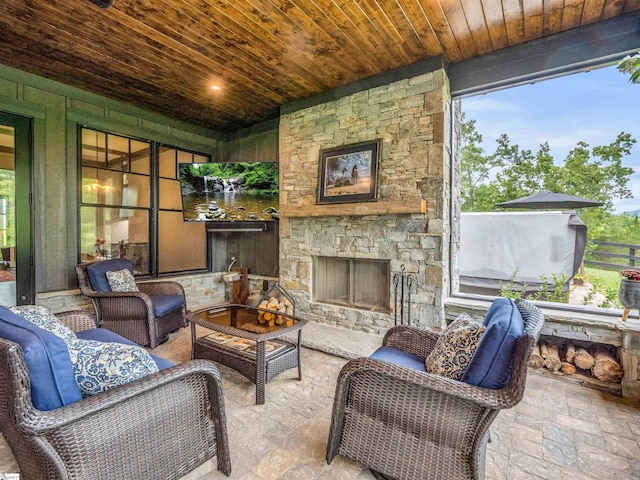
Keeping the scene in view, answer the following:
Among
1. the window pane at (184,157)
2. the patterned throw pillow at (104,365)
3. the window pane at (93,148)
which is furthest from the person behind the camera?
the window pane at (184,157)

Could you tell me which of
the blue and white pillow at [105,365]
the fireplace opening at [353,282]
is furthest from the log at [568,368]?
the blue and white pillow at [105,365]

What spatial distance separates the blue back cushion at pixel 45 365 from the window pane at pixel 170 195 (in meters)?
3.66

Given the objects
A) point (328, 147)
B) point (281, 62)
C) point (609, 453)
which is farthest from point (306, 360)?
point (281, 62)

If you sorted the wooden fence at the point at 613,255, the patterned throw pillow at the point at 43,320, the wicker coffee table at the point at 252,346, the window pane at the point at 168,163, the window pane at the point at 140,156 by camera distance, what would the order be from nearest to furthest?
the patterned throw pillow at the point at 43,320
the wicker coffee table at the point at 252,346
the wooden fence at the point at 613,255
the window pane at the point at 140,156
the window pane at the point at 168,163

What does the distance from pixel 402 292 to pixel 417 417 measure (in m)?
1.83

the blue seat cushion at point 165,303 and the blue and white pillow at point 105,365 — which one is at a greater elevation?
the blue and white pillow at point 105,365

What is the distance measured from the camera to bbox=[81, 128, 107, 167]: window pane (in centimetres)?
388

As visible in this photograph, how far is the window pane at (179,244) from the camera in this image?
4.62 metres

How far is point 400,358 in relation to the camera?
6.35 feet

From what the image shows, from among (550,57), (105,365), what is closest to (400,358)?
(105,365)

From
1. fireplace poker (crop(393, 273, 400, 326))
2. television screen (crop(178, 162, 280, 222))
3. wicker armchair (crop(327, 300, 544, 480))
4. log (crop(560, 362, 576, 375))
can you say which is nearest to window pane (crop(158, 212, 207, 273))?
television screen (crop(178, 162, 280, 222))

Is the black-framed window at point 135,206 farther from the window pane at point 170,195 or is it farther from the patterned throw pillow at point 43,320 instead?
the patterned throw pillow at point 43,320

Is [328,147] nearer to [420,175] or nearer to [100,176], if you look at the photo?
[420,175]

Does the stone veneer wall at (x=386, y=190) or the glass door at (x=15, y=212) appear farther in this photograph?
the glass door at (x=15, y=212)
